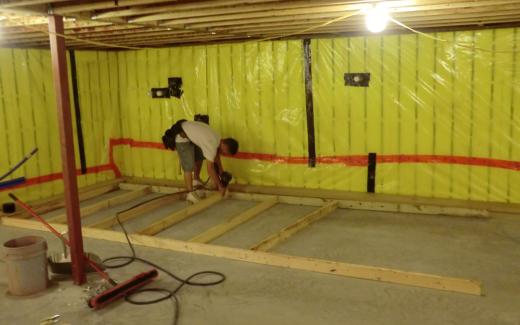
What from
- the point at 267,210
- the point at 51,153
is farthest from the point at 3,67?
the point at 267,210

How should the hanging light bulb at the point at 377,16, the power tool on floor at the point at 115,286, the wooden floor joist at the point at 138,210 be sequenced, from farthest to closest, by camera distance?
1. the wooden floor joist at the point at 138,210
2. the hanging light bulb at the point at 377,16
3. the power tool on floor at the point at 115,286

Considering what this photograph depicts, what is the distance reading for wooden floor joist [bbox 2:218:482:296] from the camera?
3656 millimetres

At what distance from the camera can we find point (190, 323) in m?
3.35

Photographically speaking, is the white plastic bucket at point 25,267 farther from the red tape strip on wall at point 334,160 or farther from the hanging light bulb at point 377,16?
the hanging light bulb at point 377,16

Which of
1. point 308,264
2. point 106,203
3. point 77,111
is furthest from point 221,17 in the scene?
point 77,111

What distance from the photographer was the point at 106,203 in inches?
251

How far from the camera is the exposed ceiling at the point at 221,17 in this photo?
3.78 m

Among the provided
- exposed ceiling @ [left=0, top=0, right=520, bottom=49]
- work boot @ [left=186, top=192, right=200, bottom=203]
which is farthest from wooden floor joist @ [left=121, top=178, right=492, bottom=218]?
exposed ceiling @ [left=0, top=0, right=520, bottom=49]

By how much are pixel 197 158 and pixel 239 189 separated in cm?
70

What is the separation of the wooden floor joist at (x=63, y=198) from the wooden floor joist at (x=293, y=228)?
3027mm

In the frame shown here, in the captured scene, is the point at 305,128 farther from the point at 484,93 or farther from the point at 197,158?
the point at 484,93

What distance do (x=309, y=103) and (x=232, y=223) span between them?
2.12 meters

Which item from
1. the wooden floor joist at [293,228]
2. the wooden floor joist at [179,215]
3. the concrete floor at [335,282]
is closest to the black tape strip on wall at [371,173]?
the wooden floor joist at [293,228]

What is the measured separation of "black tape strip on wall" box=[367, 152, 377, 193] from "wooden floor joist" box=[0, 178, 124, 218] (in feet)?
12.0
